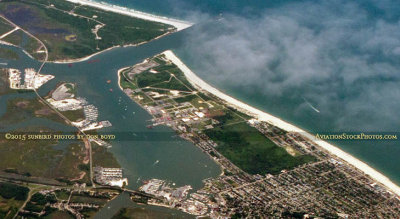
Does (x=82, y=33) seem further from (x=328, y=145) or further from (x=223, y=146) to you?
(x=328, y=145)

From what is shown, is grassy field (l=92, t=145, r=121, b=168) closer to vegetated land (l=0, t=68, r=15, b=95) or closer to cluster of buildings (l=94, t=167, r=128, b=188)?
cluster of buildings (l=94, t=167, r=128, b=188)

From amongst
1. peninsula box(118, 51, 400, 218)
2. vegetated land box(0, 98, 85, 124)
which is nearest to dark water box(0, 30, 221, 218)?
vegetated land box(0, 98, 85, 124)

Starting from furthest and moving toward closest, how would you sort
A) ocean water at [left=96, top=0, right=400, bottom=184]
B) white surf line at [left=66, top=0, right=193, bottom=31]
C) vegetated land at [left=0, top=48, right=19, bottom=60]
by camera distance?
white surf line at [left=66, top=0, right=193, bottom=31] < vegetated land at [left=0, top=48, right=19, bottom=60] < ocean water at [left=96, top=0, right=400, bottom=184]

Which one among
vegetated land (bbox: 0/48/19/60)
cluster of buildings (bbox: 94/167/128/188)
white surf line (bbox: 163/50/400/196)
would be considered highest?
white surf line (bbox: 163/50/400/196)

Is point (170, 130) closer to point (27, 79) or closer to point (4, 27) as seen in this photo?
point (27, 79)

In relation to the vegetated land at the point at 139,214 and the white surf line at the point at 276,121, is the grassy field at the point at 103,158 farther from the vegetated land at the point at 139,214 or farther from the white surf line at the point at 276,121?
the white surf line at the point at 276,121

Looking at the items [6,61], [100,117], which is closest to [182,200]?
[100,117]
